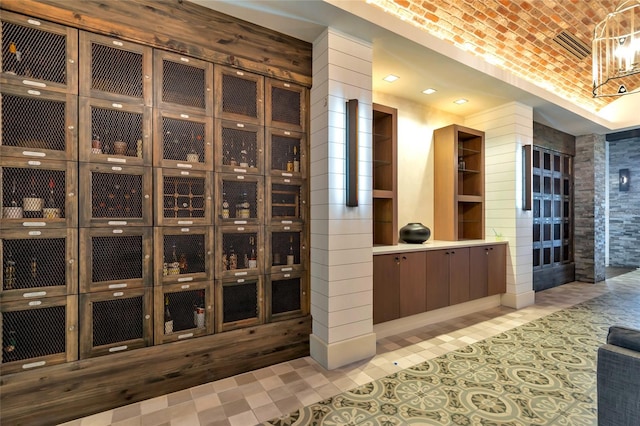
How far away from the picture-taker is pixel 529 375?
8.21 feet

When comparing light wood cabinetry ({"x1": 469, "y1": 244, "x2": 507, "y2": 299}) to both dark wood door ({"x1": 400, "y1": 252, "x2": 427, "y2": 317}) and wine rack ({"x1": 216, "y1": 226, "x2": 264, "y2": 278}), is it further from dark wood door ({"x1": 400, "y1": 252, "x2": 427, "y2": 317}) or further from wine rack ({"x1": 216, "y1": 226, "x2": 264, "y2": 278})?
wine rack ({"x1": 216, "y1": 226, "x2": 264, "y2": 278})

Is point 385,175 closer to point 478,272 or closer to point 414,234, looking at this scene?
point 414,234

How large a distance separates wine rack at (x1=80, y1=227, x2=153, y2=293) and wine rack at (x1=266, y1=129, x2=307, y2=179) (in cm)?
124

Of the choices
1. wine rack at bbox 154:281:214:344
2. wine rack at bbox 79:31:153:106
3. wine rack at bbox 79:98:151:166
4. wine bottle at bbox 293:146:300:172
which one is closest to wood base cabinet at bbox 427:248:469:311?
wine bottle at bbox 293:146:300:172

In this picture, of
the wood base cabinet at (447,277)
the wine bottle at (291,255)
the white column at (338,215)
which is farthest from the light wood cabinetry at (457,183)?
the wine bottle at (291,255)

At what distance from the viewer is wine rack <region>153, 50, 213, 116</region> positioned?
235 centimetres

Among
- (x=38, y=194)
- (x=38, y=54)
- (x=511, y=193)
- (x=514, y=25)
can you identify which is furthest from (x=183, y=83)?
(x=511, y=193)

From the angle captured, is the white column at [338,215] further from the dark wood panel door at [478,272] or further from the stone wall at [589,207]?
the stone wall at [589,207]

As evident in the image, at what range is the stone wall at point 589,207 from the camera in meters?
6.05

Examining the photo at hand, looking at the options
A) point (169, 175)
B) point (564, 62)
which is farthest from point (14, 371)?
point (564, 62)

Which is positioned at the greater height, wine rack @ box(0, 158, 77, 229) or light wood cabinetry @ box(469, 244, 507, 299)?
wine rack @ box(0, 158, 77, 229)

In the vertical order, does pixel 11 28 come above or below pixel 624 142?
below

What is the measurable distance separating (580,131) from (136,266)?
7.95 m

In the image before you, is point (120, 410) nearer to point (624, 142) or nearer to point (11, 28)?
point (11, 28)
